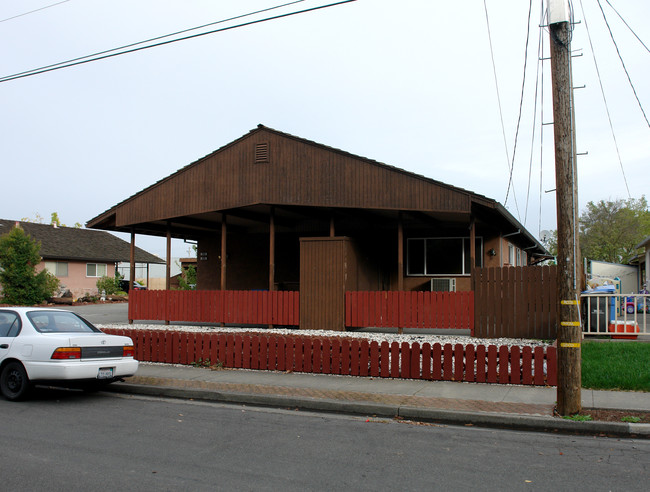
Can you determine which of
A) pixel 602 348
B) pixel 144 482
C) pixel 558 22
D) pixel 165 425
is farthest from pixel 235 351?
pixel 558 22

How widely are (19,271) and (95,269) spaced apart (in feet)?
36.0

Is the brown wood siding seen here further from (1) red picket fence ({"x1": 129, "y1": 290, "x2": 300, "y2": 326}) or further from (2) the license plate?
(2) the license plate

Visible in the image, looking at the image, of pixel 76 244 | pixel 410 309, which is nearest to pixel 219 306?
pixel 410 309

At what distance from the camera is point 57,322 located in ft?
31.0

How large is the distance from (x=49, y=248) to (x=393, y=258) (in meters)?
28.7

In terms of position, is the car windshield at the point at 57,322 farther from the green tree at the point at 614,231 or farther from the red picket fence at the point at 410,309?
the green tree at the point at 614,231

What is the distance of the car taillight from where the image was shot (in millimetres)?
8430

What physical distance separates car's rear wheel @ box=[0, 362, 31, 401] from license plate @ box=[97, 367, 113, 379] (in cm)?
101

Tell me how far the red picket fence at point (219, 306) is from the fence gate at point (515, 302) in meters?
5.12

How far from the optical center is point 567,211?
7383 mm

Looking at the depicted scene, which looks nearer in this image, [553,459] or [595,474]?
[595,474]

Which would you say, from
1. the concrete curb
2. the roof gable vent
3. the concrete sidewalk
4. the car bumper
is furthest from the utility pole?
the roof gable vent

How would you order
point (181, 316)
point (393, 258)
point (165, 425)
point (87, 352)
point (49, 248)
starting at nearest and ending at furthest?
point (165, 425)
point (87, 352)
point (181, 316)
point (393, 258)
point (49, 248)

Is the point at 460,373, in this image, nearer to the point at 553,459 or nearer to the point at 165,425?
the point at 553,459
